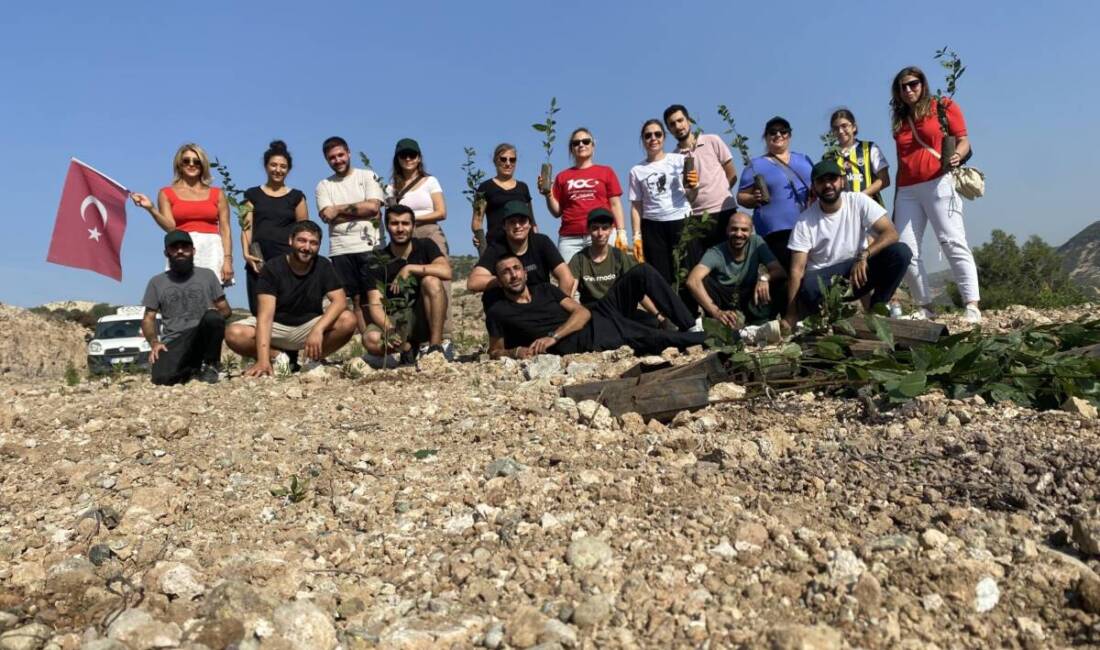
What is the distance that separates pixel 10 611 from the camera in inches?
88.4

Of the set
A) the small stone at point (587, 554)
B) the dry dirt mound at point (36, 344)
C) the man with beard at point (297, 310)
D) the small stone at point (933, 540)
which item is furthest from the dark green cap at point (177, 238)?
the dry dirt mound at point (36, 344)

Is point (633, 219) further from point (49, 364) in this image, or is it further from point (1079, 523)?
point (49, 364)

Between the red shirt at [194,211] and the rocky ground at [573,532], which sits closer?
the rocky ground at [573,532]

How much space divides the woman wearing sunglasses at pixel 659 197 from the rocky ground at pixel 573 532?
3096 millimetres

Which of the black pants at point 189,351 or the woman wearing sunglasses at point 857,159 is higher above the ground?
the woman wearing sunglasses at point 857,159

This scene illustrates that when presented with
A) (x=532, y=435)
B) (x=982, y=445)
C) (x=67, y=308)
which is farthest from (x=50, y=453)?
(x=67, y=308)

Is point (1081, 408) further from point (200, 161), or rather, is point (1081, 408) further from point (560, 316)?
point (200, 161)

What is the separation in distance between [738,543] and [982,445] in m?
1.05

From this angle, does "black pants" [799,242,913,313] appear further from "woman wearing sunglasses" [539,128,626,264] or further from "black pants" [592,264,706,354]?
"woman wearing sunglasses" [539,128,626,264]

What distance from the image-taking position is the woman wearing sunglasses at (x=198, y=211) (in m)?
6.20

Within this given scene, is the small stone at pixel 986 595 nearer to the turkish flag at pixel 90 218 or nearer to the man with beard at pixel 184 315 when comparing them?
the man with beard at pixel 184 315

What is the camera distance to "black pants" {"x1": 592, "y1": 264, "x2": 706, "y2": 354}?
5688mm

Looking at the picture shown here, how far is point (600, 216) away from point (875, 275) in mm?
1861

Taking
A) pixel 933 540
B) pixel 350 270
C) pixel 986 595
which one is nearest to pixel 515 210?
pixel 350 270
